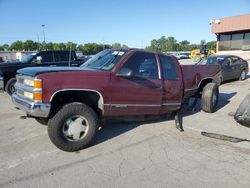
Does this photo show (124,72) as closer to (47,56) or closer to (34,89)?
(34,89)

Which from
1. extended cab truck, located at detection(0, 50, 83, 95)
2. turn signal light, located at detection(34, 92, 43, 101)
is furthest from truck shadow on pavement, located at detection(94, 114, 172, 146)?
extended cab truck, located at detection(0, 50, 83, 95)

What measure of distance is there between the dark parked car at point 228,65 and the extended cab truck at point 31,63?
7.07m

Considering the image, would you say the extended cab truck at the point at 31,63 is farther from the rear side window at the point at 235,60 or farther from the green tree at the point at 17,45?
the green tree at the point at 17,45

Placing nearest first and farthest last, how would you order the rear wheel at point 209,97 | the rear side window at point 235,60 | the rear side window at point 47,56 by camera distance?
the rear wheel at point 209,97 < the rear side window at point 47,56 < the rear side window at point 235,60

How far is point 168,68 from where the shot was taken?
19.7 ft

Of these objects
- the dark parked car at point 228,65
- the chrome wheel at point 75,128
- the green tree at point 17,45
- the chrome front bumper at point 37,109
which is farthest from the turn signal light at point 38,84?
the green tree at point 17,45

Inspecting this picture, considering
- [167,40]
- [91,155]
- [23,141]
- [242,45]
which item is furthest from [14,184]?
[167,40]

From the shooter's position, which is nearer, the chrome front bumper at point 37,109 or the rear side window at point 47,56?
the chrome front bumper at point 37,109

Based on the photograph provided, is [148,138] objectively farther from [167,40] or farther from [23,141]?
[167,40]

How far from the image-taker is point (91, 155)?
445 cm

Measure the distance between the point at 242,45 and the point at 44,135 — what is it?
32649mm

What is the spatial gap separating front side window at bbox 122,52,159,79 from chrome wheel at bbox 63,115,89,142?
1358mm

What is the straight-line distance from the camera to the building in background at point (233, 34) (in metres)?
31.9

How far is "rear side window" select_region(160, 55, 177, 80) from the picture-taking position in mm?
5863
